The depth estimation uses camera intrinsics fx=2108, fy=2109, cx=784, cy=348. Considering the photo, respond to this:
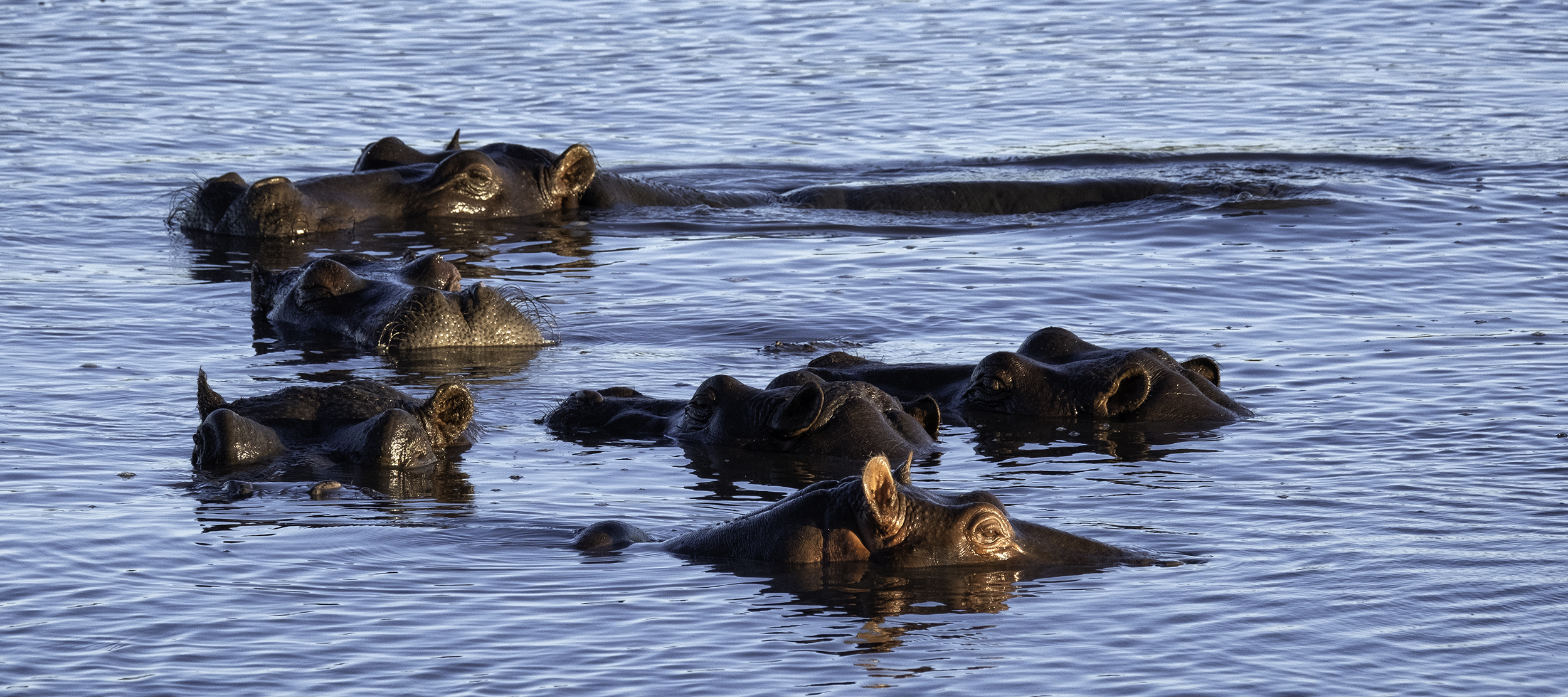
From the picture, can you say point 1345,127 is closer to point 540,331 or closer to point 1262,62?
point 1262,62

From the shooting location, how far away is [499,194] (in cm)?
1725

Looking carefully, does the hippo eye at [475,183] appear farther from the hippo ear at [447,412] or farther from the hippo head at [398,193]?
the hippo ear at [447,412]

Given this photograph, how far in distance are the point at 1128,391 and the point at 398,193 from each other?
8.04 m

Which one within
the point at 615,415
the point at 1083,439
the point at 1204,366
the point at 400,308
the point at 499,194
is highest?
the point at 499,194

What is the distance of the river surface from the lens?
664 centimetres

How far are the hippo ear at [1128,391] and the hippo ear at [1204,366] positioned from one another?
0.39m

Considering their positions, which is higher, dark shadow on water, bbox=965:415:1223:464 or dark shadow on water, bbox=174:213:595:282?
dark shadow on water, bbox=174:213:595:282

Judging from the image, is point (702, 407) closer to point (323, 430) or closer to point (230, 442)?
point (323, 430)

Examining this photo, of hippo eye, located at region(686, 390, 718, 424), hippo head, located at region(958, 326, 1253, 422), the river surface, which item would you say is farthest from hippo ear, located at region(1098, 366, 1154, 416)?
hippo eye, located at region(686, 390, 718, 424)

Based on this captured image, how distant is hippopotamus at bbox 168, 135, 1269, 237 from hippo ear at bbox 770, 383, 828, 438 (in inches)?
302

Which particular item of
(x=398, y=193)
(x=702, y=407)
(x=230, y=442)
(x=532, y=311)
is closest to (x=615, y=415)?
(x=702, y=407)

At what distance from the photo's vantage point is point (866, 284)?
14531mm

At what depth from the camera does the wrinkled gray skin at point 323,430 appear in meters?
8.76

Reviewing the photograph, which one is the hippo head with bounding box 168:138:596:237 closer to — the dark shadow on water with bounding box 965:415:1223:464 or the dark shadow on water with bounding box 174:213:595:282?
the dark shadow on water with bounding box 174:213:595:282
